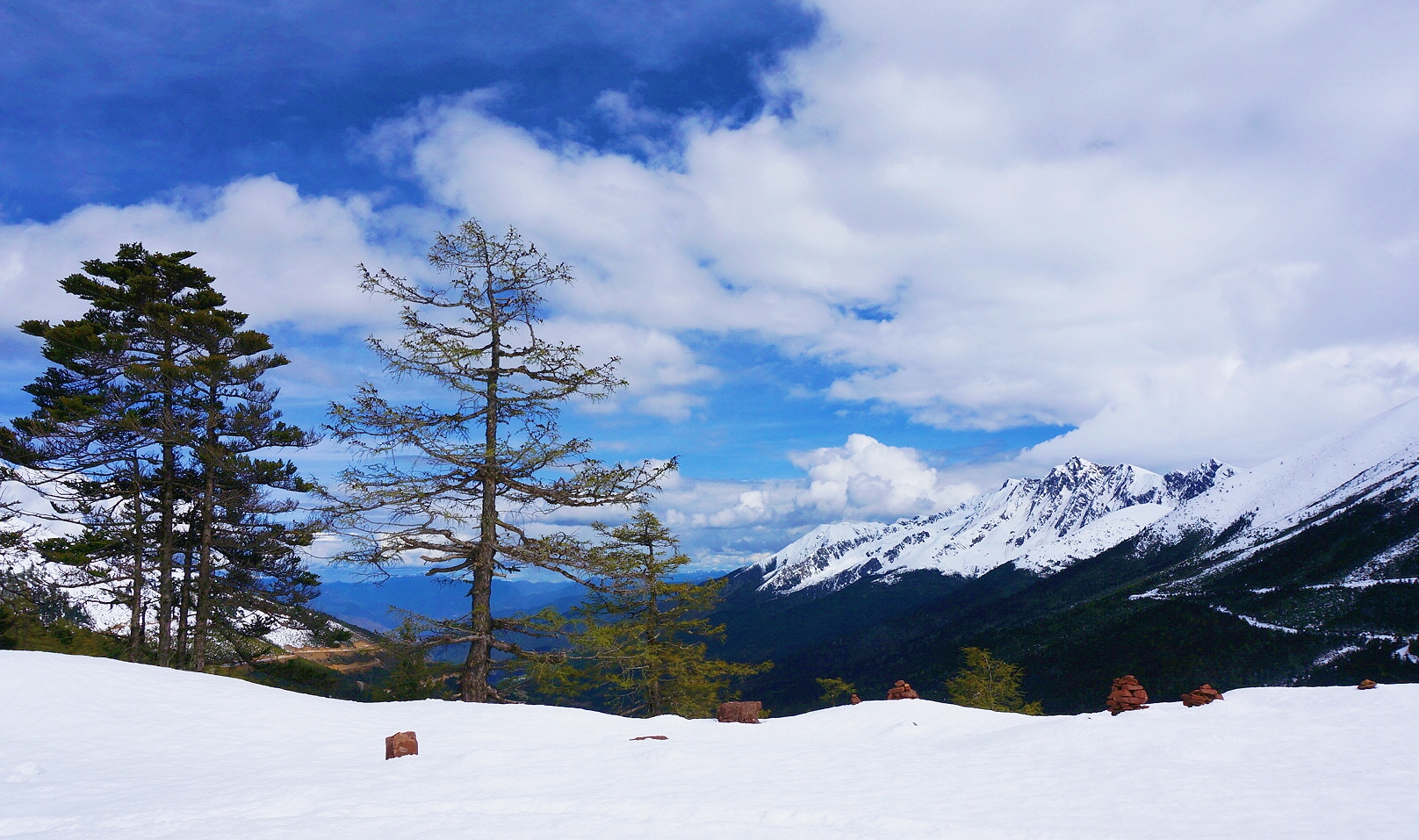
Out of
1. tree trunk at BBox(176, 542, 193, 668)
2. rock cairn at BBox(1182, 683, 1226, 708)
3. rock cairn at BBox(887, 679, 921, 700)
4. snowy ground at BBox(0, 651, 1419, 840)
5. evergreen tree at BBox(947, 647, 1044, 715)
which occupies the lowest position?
evergreen tree at BBox(947, 647, 1044, 715)

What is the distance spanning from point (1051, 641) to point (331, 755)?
18719 centimetres

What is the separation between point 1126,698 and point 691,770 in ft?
25.0

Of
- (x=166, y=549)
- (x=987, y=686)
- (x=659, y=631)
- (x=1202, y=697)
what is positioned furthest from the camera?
(x=987, y=686)

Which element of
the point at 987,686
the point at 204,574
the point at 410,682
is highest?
the point at 204,574

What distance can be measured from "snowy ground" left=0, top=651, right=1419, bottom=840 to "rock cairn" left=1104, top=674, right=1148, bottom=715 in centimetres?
29

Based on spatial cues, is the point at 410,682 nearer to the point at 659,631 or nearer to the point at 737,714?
the point at 659,631

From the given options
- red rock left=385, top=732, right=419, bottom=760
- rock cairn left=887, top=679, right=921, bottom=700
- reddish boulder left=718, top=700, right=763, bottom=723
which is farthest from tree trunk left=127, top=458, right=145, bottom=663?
rock cairn left=887, top=679, right=921, bottom=700

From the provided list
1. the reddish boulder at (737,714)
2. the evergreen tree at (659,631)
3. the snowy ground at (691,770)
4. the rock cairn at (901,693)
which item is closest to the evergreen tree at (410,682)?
the evergreen tree at (659,631)

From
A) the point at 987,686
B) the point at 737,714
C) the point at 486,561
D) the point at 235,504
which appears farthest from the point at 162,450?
the point at 987,686

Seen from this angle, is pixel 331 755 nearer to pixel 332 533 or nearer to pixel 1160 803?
pixel 332 533

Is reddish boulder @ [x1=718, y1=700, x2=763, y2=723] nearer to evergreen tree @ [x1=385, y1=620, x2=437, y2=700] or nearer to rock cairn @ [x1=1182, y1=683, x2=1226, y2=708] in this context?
rock cairn @ [x1=1182, y1=683, x2=1226, y2=708]

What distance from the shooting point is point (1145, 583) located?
198250mm

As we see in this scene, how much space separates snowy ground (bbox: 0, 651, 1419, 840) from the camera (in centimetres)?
607

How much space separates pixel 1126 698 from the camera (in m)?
11.2
